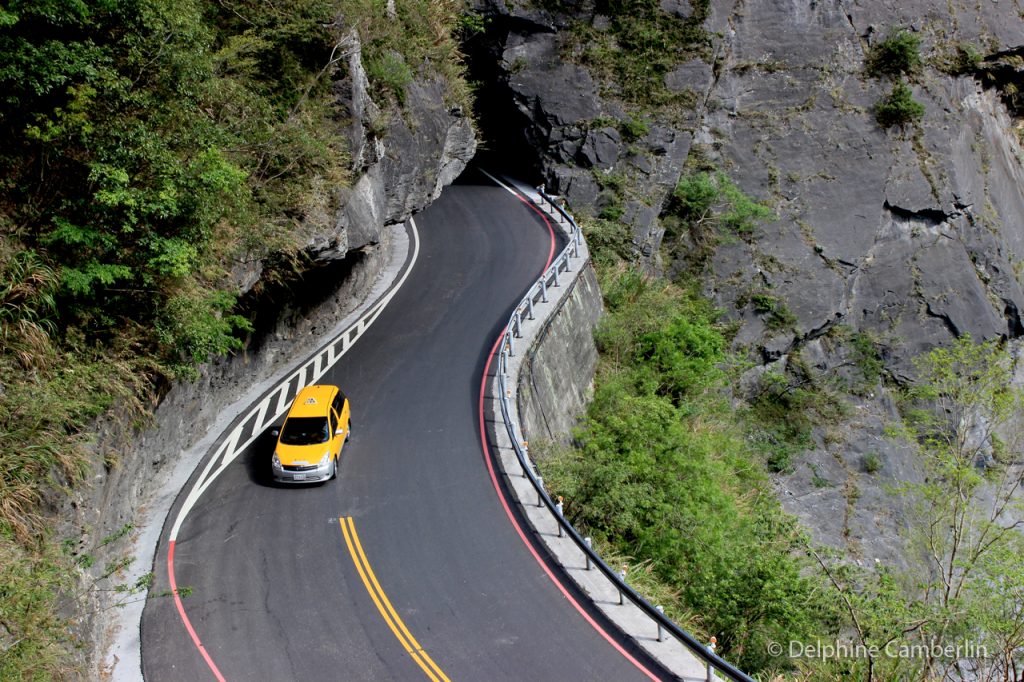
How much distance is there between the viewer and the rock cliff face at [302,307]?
12.8 m

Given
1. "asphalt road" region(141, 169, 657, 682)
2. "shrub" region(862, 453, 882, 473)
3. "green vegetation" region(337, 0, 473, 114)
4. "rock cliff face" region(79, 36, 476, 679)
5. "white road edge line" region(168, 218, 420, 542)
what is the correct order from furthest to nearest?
1. "shrub" region(862, 453, 882, 473)
2. "green vegetation" region(337, 0, 473, 114)
3. "white road edge line" region(168, 218, 420, 542)
4. "rock cliff face" region(79, 36, 476, 679)
5. "asphalt road" region(141, 169, 657, 682)

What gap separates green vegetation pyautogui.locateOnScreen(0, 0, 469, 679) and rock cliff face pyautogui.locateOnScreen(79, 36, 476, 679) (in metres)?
0.90

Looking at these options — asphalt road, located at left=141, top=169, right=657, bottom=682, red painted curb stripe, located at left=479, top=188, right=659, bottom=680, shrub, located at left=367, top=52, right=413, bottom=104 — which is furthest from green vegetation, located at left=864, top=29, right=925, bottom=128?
asphalt road, located at left=141, top=169, right=657, bottom=682

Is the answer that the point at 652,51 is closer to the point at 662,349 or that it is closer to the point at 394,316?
the point at 662,349

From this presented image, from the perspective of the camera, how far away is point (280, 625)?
477 inches

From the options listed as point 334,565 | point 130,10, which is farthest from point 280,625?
point 130,10

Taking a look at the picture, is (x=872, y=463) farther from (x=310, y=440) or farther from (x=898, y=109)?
(x=310, y=440)

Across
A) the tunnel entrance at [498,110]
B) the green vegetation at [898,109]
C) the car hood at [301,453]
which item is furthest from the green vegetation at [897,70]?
the car hood at [301,453]

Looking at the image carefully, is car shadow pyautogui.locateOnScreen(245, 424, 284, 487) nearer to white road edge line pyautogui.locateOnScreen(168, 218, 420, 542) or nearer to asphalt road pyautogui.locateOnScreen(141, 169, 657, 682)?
asphalt road pyautogui.locateOnScreen(141, 169, 657, 682)

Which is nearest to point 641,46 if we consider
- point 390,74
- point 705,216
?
point 705,216

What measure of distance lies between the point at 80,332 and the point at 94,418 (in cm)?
163

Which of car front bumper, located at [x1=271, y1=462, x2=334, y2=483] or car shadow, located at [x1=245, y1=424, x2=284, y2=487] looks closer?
car front bumper, located at [x1=271, y1=462, x2=334, y2=483]

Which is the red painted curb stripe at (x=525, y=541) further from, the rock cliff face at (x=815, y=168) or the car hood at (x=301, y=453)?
the rock cliff face at (x=815, y=168)

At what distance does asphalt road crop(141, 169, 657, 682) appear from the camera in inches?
449
